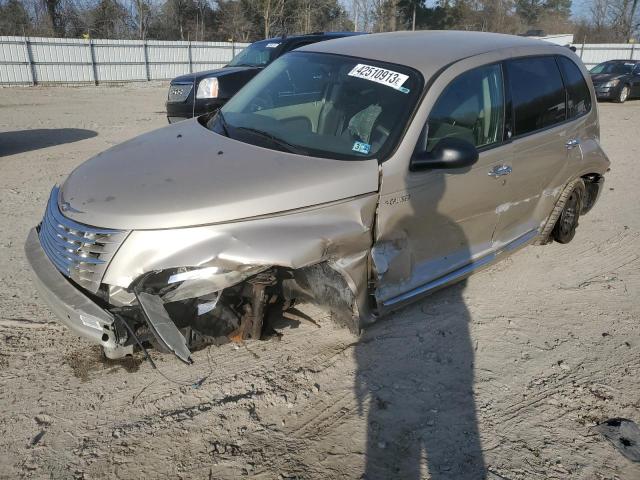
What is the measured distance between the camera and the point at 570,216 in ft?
17.0

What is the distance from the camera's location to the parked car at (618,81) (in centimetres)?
1889

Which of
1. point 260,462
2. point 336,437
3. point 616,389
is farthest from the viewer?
point 616,389

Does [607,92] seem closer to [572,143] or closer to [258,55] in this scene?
[258,55]

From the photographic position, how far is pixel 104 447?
262 centimetres

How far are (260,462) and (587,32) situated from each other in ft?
210

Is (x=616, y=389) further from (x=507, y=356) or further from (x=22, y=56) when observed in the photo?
(x=22, y=56)

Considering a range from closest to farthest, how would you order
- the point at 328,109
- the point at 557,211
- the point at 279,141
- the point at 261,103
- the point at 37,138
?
1. the point at 279,141
2. the point at 328,109
3. the point at 261,103
4. the point at 557,211
5. the point at 37,138

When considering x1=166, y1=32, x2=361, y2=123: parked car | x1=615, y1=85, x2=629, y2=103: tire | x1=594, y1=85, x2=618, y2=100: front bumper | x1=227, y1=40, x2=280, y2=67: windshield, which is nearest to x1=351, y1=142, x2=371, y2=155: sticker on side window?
x1=166, y1=32, x2=361, y2=123: parked car

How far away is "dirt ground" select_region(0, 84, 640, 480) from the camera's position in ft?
8.45

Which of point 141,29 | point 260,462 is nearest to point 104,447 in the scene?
point 260,462

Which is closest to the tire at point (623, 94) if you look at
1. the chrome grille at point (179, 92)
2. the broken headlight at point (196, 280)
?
the chrome grille at point (179, 92)

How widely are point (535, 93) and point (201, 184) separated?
9.37ft

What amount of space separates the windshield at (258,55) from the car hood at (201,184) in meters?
6.87

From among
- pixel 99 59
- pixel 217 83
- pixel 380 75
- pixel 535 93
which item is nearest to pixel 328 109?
pixel 380 75
